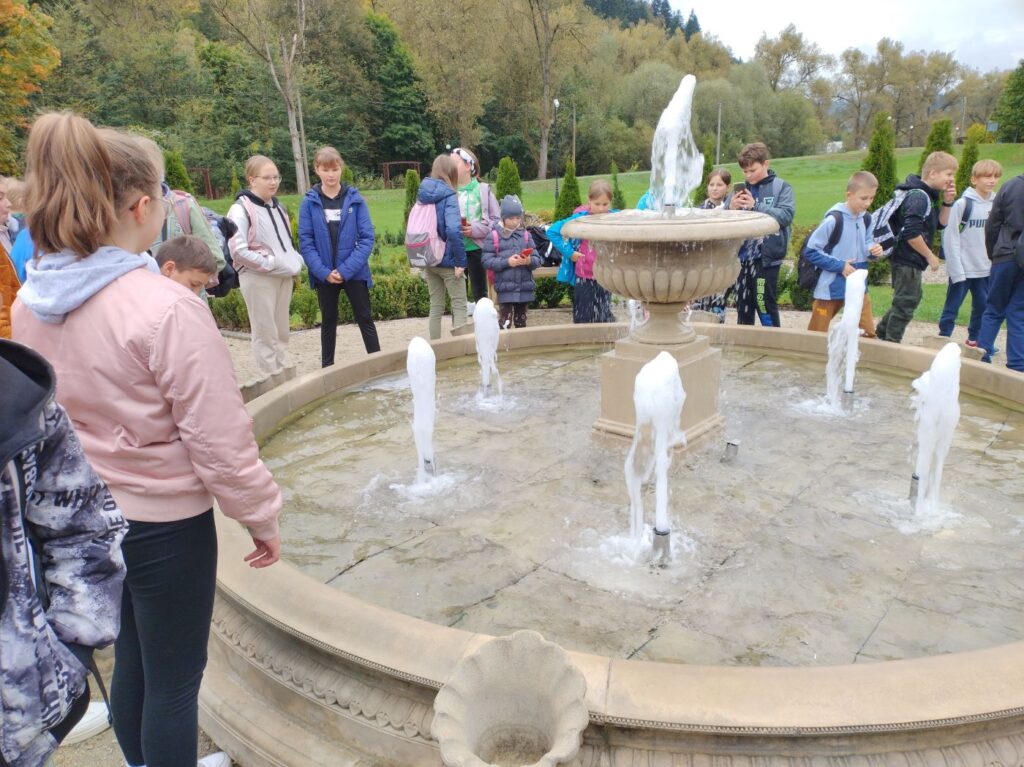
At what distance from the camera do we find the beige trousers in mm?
5898

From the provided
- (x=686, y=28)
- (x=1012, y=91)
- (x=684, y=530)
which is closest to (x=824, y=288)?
(x=684, y=530)

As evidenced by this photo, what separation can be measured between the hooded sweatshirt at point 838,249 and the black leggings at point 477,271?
3158mm

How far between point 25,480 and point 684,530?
9.21 feet

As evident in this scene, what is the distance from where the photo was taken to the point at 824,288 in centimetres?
625

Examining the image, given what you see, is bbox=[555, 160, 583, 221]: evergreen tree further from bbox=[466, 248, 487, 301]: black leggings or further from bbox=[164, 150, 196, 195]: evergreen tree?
bbox=[164, 150, 196, 195]: evergreen tree

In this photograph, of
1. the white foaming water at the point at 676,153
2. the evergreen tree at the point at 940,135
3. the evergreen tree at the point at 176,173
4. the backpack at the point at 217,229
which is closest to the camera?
the white foaming water at the point at 676,153

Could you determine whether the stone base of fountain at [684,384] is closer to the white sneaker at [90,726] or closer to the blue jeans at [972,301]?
the white sneaker at [90,726]

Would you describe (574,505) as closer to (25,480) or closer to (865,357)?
(25,480)

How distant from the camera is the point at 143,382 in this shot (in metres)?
1.75

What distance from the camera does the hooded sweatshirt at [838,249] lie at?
6109 millimetres

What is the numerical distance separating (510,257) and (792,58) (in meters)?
65.7

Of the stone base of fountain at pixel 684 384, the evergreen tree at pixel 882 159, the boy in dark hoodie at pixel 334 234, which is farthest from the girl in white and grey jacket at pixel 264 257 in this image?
the evergreen tree at pixel 882 159

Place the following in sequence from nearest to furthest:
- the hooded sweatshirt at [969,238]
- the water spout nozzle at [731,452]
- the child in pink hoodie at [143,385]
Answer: the child in pink hoodie at [143,385], the water spout nozzle at [731,452], the hooded sweatshirt at [969,238]

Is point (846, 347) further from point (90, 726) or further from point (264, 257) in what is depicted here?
point (90, 726)
